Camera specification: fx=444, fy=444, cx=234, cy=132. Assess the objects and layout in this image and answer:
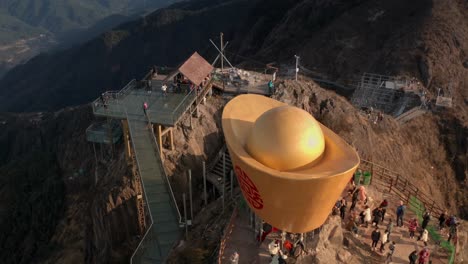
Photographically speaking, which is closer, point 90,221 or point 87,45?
point 90,221

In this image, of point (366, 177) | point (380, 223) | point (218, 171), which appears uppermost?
point (366, 177)

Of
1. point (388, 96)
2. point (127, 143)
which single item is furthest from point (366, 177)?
point (388, 96)

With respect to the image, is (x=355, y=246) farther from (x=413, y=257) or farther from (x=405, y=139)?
(x=405, y=139)

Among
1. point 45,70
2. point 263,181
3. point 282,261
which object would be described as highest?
point 263,181

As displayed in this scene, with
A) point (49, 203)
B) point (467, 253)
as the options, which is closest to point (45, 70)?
point (49, 203)

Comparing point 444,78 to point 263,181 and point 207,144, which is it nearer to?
point 207,144

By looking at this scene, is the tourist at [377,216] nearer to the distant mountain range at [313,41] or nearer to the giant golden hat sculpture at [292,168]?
the giant golden hat sculpture at [292,168]
